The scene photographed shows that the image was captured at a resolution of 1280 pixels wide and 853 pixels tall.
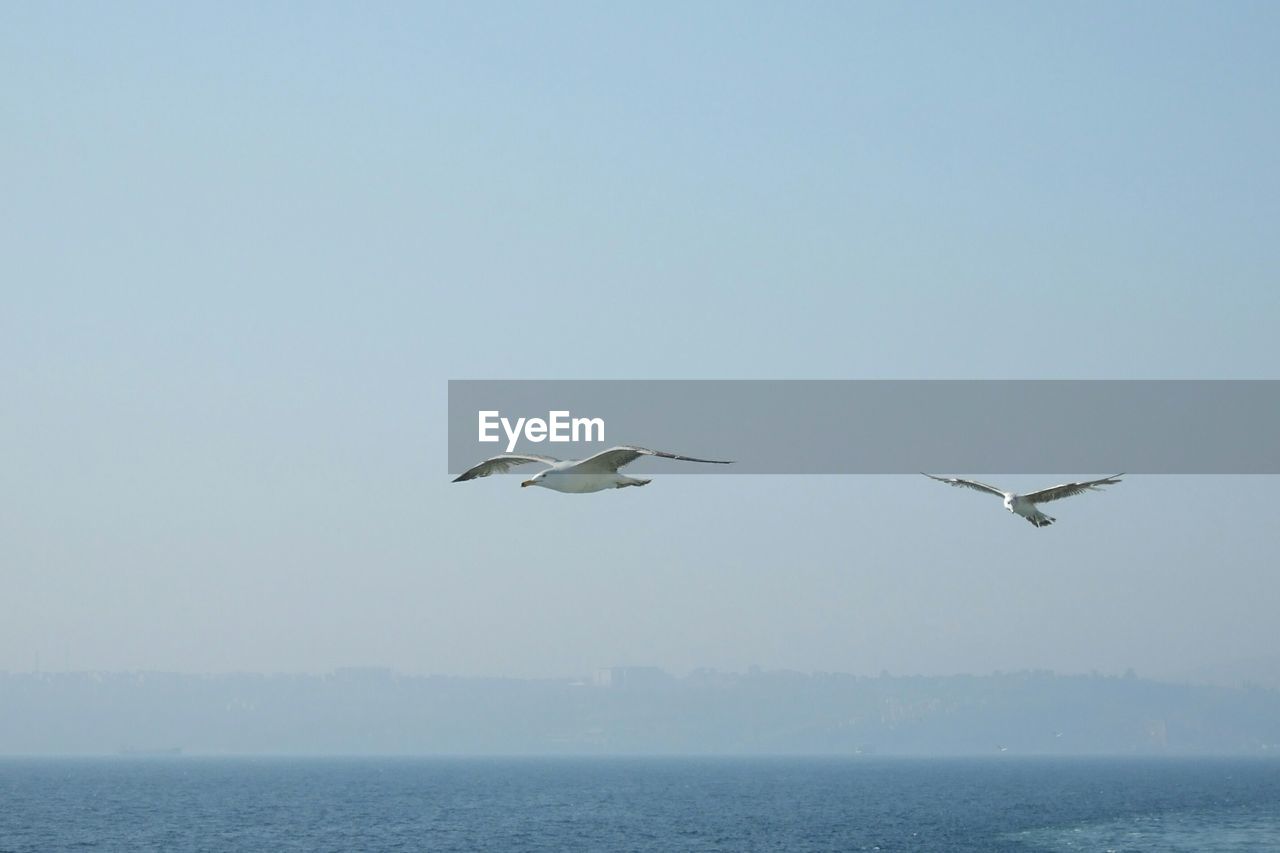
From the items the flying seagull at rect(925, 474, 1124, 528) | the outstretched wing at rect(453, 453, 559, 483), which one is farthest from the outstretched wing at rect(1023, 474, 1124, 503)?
the outstretched wing at rect(453, 453, 559, 483)

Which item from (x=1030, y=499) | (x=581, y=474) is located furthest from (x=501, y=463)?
(x=1030, y=499)

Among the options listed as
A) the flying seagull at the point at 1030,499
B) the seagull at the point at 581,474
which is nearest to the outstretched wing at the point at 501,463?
the seagull at the point at 581,474

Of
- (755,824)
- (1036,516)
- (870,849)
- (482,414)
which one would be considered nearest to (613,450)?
(482,414)

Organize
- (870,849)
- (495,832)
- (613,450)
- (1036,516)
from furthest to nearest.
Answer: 1. (495,832)
2. (870,849)
3. (1036,516)
4. (613,450)

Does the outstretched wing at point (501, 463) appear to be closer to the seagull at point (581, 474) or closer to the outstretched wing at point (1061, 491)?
the seagull at point (581, 474)

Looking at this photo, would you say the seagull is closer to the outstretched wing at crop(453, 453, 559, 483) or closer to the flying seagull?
the outstretched wing at crop(453, 453, 559, 483)

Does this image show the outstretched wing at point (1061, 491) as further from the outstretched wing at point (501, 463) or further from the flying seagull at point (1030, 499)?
the outstretched wing at point (501, 463)

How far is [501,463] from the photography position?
29.3m

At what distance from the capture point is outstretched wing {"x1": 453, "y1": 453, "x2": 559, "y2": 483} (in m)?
28.6

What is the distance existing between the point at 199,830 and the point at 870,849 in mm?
87844

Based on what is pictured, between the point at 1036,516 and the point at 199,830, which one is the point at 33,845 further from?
the point at 1036,516

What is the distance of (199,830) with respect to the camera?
187000mm

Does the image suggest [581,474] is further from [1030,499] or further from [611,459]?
[1030,499]

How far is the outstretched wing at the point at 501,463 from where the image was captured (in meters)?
28.6
